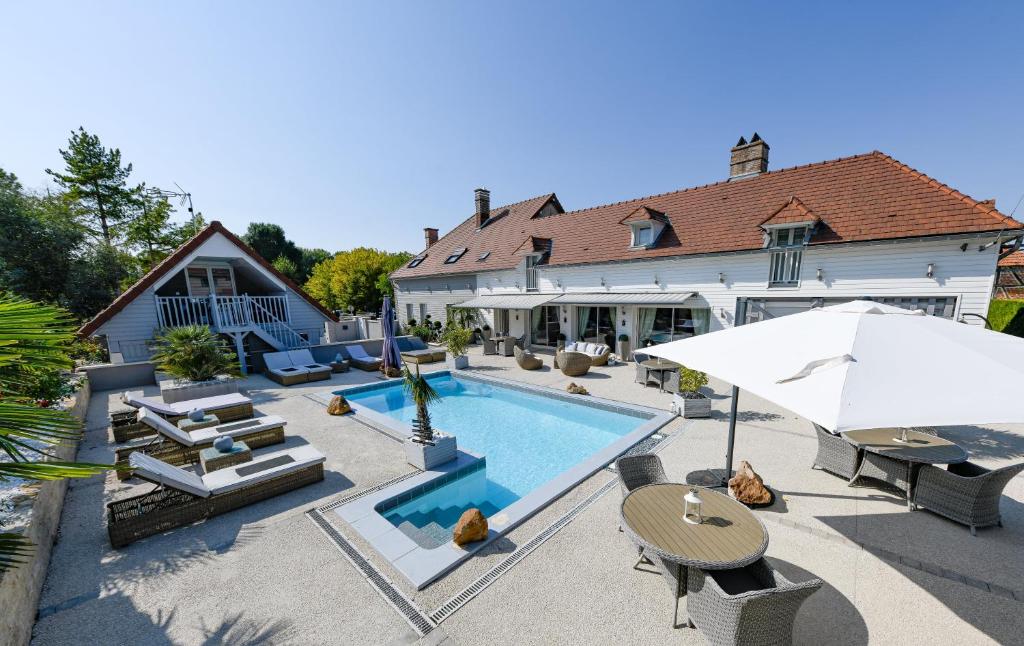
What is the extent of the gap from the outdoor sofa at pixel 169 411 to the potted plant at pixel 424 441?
6080mm

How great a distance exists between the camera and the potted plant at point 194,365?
1191 cm

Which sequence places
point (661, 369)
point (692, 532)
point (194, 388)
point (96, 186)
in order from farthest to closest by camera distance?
point (96, 186) → point (661, 369) → point (194, 388) → point (692, 532)

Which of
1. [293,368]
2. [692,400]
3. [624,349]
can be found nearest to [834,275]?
[624,349]

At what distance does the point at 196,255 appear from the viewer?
15680 mm

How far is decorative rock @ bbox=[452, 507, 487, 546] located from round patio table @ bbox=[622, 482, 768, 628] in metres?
2.02

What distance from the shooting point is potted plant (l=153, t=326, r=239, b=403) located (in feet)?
39.1

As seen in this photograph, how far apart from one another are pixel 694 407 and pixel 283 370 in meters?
15.5

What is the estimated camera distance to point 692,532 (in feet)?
13.4

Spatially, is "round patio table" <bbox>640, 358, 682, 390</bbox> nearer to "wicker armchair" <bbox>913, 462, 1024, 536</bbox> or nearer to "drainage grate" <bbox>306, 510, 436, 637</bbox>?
"wicker armchair" <bbox>913, 462, 1024, 536</bbox>

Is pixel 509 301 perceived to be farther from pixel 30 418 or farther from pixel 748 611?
pixel 30 418

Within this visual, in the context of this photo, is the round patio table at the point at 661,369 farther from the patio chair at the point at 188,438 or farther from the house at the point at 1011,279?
the house at the point at 1011,279

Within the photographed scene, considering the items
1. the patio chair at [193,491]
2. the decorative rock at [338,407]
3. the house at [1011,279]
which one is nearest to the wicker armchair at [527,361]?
the decorative rock at [338,407]

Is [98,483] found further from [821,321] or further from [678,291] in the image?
[678,291]

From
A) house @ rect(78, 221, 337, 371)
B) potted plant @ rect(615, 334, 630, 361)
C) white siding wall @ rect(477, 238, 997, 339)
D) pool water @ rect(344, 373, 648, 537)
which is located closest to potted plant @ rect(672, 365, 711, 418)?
pool water @ rect(344, 373, 648, 537)
